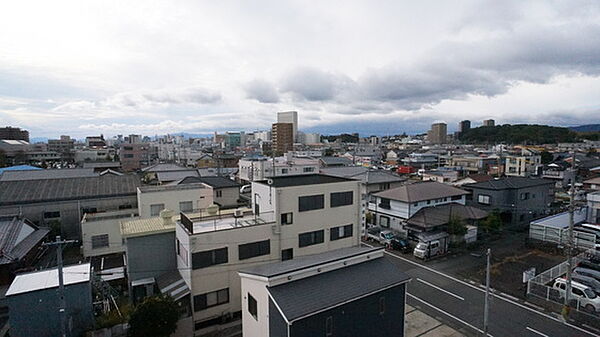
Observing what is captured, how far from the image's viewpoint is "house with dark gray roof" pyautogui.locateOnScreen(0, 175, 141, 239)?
24.3 metres

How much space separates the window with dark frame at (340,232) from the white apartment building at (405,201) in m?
8.28

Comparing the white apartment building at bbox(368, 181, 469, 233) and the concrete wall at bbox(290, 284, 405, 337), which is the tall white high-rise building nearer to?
the white apartment building at bbox(368, 181, 469, 233)

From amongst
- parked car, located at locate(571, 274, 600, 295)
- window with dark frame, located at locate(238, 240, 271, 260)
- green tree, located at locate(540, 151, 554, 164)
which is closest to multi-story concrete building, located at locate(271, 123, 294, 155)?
green tree, located at locate(540, 151, 554, 164)

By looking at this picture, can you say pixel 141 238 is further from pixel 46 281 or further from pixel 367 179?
pixel 367 179

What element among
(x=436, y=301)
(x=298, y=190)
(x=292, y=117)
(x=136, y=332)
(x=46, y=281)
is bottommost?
(x=436, y=301)

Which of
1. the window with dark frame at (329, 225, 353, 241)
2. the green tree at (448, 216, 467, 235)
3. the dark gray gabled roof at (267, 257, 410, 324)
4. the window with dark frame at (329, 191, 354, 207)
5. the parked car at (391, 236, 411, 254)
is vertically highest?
the window with dark frame at (329, 191, 354, 207)

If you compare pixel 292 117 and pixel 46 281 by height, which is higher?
pixel 292 117

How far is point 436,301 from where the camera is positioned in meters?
15.8

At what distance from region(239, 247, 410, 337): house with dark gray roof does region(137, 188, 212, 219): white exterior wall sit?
50.0ft

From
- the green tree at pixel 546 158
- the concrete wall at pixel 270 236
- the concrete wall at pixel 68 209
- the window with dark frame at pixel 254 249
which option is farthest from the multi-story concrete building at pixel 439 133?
the window with dark frame at pixel 254 249

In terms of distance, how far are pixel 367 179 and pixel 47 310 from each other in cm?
2775

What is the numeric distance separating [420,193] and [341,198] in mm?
11299

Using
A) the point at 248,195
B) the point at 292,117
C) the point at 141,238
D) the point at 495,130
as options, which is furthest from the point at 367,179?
the point at 292,117

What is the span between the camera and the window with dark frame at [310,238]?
55.1ft
